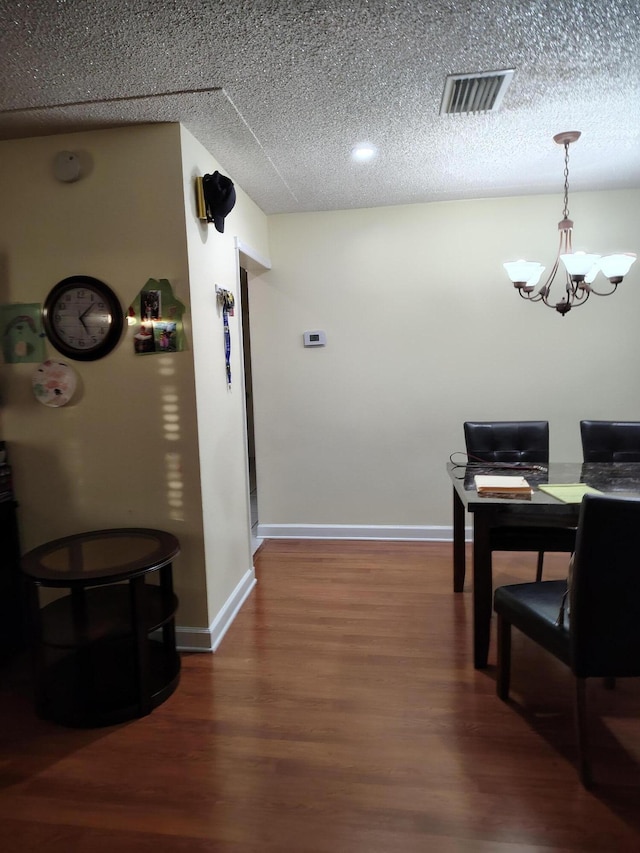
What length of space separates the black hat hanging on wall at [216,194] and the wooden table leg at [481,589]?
183 cm

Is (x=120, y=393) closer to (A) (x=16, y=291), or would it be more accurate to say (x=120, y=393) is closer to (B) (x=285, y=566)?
(A) (x=16, y=291)

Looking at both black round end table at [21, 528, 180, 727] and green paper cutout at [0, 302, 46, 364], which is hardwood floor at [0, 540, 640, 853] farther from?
green paper cutout at [0, 302, 46, 364]

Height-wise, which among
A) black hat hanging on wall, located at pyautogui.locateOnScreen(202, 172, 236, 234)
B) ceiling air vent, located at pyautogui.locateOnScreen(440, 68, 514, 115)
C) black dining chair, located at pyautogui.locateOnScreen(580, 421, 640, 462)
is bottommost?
black dining chair, located at pyautogui.locateOnScreen(580, 421, 640, 462)

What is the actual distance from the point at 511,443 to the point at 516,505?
1106mm

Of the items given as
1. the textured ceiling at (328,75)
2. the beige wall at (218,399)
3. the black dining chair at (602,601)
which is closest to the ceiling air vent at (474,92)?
the textured ceiling at (328,75)

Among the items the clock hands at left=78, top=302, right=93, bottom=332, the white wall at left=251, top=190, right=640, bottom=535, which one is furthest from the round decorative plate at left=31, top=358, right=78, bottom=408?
the white wall at left=251, top=190, right=640, bottom=535

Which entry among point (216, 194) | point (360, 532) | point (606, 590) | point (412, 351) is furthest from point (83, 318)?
point (360, 532)

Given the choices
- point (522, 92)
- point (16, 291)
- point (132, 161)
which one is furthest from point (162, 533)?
point (522, 92)

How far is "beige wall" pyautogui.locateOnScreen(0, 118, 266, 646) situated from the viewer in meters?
2.49

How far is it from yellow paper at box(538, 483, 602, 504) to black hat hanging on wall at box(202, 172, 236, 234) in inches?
77.7

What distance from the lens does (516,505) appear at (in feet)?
7.34

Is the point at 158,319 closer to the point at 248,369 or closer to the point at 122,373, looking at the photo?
the point at 122,373

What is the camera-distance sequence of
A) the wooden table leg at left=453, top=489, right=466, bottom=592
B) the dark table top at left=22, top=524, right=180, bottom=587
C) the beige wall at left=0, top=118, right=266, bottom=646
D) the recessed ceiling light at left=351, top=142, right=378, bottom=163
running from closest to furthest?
the dark table top at left=22, top=524, right=180, bottom=587, the beige wall at left=0, top=118, right=266, bottom=646, the recessed ceiling light at left=351, top=142, right=378, bottom=163, the wooden table leg at left=453, top=489, right=466, bottom=592

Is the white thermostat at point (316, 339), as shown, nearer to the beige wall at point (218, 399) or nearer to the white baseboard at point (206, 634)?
the beige wall at point (218, 399)
